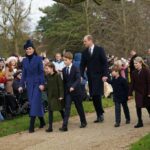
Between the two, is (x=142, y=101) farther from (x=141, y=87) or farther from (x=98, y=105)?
(x=98, y=105)

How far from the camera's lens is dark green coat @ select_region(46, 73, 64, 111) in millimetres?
12180

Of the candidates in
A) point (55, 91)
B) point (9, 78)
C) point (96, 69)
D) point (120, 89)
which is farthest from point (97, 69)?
point (9, 78)

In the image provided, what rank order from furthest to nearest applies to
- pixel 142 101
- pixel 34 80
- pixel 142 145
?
1. pixel 34 80
2. pixel 142 101
3. pixel 142 145

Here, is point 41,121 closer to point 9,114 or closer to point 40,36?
point 9,114

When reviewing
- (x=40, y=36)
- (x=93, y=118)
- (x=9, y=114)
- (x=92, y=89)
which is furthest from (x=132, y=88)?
(x=40, y=36)

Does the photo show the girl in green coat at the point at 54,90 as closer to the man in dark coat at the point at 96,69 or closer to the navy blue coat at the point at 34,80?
the navy blue coat at the point at 34,80

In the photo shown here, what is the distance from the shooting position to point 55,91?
40.3ft

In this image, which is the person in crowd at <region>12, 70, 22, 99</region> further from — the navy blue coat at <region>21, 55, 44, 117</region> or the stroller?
the navy blue coat at <region>21, 55, 44, 117</region>

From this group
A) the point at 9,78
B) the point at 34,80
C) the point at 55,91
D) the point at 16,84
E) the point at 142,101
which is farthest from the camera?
the point at 16,84

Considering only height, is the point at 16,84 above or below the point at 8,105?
above

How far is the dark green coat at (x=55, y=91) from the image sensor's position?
40.0ft

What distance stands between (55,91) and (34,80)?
0.57 meters

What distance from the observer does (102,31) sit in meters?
46.4

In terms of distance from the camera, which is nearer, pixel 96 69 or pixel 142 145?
pixel 142 145
